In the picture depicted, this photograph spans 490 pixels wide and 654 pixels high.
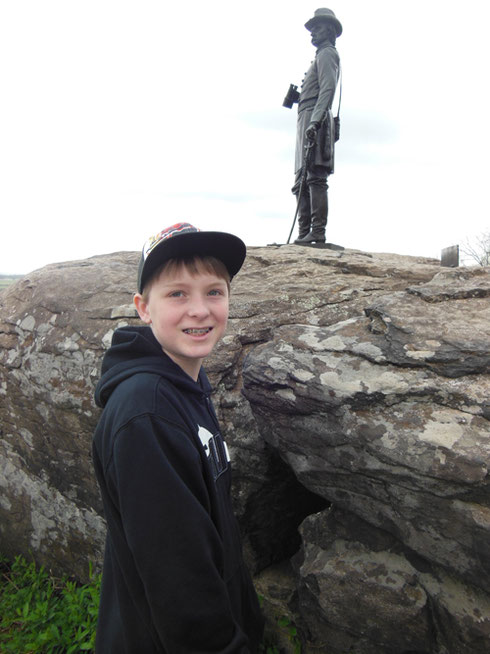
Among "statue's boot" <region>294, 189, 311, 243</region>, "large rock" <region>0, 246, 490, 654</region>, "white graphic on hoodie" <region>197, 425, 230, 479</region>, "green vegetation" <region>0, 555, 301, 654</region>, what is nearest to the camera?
"white graphic on hoodie" <region>197, 425, 230, 479</region>

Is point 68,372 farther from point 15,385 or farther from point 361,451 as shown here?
point 361,451

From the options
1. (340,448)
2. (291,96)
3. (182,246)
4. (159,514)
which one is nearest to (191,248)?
(182,246)

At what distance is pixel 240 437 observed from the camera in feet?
8.94

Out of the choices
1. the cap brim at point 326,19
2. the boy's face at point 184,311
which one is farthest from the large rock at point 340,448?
the cap brim at point 326,19

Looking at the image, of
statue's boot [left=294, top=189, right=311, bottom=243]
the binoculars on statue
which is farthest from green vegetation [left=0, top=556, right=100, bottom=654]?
the binoculars on statue

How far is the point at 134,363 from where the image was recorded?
1529mm

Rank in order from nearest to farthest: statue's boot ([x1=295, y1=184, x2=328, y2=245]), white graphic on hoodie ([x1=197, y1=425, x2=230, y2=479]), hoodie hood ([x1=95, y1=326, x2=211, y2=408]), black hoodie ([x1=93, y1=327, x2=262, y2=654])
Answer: black hoodie ([x1=93, y1=327, x2=262, y2=654])
hoodie hood ([x1=95, y1=326, x2=211, y2=408])
white graphic on hoodie ([x1=197, y1=425, x2=230, y2=479])
statue's boot ([x1=295, y1=184, x2=328, y2=245])

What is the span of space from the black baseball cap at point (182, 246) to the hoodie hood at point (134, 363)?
0.20m

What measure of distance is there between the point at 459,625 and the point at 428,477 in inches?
25.0

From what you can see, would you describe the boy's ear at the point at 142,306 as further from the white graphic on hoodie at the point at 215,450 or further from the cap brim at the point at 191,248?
the white graphic on hoodie at the point at 215,450

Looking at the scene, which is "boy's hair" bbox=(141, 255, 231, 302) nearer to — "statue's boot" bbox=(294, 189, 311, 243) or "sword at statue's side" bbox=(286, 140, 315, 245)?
"sword at statue's side" bbox=(286, 140, 315, 245)

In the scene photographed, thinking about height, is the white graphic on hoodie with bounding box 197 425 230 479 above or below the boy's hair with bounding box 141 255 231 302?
below

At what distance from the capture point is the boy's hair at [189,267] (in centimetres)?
159

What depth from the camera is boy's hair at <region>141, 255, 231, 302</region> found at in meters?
1.59
